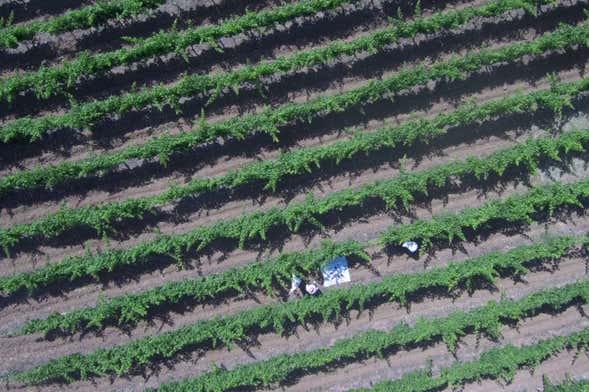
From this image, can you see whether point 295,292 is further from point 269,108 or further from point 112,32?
point 112,32

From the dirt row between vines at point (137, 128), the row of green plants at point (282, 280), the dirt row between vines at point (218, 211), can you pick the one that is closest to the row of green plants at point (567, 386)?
the row of green plants at point (282, 280)

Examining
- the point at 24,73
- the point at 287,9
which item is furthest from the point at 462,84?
the point at 24,73

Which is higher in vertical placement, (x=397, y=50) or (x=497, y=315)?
(x=397, y=50)

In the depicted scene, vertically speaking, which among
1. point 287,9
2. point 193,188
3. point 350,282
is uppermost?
point 287,9

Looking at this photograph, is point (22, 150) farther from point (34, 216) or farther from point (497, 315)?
point (497, 315)

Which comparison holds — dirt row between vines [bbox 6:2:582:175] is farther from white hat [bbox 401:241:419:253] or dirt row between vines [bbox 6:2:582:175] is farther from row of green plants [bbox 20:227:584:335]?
white hat [bbox 401:241:419:253]

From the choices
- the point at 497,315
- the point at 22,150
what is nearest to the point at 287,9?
the point at 22,150
